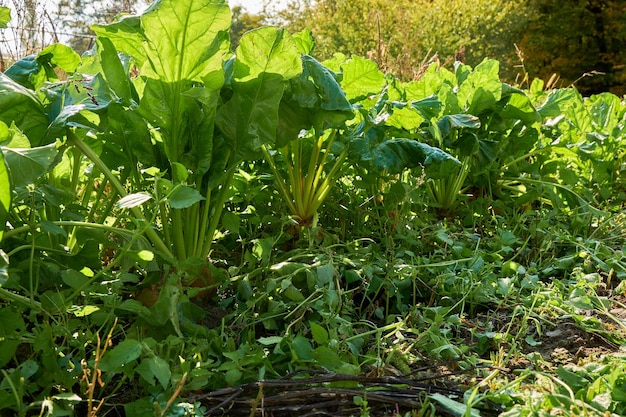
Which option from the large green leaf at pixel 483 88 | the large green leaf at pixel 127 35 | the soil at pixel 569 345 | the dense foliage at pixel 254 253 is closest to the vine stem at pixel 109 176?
the dense foliage at pixel 254 253

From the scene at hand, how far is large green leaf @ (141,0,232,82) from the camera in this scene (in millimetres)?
1591

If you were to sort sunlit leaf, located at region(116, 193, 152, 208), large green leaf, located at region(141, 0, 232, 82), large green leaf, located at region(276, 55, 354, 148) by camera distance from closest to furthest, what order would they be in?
sunlit leaf, located at region(116, 193, 152, 208)
large green leaf, located at region(141, 0, 232, 82)
large green leaf, located at region(276, 55, 354, 148)

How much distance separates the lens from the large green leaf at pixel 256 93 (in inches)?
68.6

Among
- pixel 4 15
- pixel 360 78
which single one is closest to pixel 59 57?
pixel 4 15

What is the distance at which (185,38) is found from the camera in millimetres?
1626

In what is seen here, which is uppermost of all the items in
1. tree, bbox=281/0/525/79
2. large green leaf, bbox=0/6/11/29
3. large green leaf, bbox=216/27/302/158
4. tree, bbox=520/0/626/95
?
large green leaf, bbox=0/6/11/29

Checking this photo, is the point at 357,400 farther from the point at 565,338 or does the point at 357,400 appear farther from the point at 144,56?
the point at 144,56

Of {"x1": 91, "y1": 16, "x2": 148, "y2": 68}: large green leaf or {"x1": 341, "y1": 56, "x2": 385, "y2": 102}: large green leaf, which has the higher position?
{"x1": 91, "y1": 16, "x2": 148, "y2": 68}: large green leaf

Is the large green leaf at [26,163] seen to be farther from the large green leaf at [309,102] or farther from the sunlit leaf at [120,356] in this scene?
the large green leaf at [309,102]

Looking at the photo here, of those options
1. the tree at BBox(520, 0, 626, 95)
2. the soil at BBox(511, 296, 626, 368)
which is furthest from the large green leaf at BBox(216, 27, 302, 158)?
the tree at BBox(520, 0, 626, 95)

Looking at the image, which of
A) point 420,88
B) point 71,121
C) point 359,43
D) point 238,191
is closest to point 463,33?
point 359,43

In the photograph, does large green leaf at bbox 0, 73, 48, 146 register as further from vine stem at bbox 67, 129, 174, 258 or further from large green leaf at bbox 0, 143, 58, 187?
large green leaf at bbox 0, 143, 58, 187

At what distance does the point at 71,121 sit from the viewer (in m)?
1.57

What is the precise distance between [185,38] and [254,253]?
71 cm
